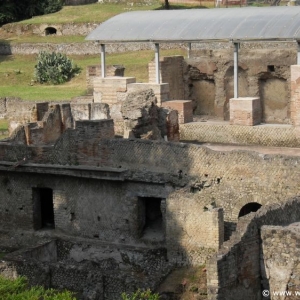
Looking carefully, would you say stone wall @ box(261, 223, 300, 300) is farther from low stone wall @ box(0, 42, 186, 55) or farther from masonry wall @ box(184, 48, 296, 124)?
low stone wall @ box(0, 42, 186, 55)

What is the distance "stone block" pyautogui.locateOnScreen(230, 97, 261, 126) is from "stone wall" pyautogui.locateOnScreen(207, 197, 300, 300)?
8583 millimetres

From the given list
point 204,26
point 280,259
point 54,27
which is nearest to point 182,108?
point 204,26

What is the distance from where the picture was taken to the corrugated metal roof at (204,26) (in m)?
26.4

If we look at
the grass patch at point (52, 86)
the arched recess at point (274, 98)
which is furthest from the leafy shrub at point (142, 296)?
the grass patch at point (52, 86)

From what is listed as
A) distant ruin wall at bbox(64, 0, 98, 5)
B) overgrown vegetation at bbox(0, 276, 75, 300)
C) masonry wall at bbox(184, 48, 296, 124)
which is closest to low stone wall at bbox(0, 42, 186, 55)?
distant ruin wall at bbox(64, 0, 98, 5)

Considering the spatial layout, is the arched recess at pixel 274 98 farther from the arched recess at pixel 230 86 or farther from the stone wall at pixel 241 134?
the stone wall at pixel 241 134

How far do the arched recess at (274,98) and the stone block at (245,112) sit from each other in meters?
3.55

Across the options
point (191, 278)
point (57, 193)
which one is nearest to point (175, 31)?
point (57, 193)

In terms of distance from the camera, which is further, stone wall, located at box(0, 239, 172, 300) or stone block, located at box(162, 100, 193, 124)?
stone block, located at box(162, 100, 193, 124)

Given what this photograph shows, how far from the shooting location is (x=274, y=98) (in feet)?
98.6

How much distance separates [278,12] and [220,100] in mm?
4191

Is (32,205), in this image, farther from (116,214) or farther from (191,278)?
(191,278)

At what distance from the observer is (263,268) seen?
16.9m

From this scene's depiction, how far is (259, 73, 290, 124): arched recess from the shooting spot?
29.7m
